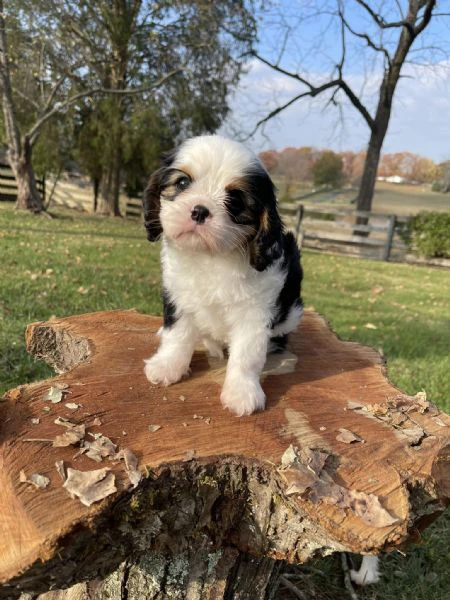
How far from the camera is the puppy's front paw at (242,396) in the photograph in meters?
2.03

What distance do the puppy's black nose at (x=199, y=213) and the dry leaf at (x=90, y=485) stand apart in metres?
0.99

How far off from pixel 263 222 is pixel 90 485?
1.24 m

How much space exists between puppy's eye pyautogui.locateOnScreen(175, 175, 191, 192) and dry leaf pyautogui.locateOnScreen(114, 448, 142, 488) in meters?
1.11

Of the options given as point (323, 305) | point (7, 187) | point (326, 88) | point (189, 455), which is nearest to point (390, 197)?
point (326, 88)

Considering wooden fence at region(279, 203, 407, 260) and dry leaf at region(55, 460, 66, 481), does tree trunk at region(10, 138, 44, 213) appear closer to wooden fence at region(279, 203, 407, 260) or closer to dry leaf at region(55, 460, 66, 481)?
wooden fence at region(279, 203, 407, 260)

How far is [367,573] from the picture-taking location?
266cm

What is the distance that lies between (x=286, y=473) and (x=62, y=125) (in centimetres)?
2283

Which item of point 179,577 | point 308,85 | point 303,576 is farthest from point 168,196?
point 308,85

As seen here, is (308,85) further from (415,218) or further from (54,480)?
(54,480)

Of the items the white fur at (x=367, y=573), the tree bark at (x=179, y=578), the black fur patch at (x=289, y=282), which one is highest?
the black fur patch at (x=289, y=282)

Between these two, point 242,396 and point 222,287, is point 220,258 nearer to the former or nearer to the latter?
point 222,287

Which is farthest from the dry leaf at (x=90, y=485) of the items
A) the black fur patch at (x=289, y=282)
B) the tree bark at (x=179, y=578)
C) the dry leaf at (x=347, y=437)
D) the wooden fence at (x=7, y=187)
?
the wooden fence at (x=7, y=187)

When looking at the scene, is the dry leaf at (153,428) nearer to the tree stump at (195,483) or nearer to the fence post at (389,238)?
the tree stump at (195,483)

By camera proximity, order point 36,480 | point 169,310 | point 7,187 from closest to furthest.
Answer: point 36,480
point 169,310
point 7,187
